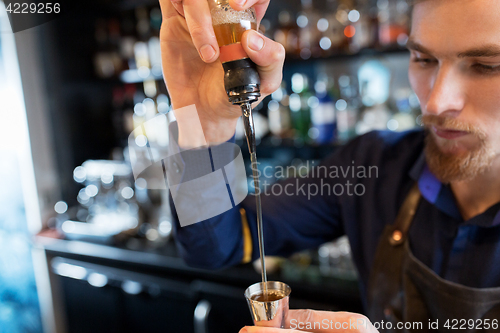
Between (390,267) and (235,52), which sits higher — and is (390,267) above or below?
below

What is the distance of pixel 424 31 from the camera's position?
905mm

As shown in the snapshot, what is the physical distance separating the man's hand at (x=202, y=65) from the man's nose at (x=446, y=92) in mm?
390

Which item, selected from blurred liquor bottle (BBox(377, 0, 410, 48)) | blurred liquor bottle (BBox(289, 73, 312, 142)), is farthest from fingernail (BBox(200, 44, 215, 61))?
blurred liquor bottle (BBox(289, 73, 312, 142))

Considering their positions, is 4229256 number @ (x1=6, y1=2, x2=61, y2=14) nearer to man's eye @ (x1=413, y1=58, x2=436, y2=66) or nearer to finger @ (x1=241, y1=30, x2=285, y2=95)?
finger @ (x1=241, y1=30, x2=285, y2=95)

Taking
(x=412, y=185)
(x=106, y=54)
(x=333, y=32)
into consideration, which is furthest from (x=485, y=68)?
(x=106, y=54)

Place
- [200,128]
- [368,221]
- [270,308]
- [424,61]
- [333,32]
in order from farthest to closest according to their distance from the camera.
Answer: [333,32] → [368,221] → [424,61] → [200,128] → [270,308]

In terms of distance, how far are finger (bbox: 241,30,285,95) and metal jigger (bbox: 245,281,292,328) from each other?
341 mm

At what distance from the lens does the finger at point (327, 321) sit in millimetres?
615

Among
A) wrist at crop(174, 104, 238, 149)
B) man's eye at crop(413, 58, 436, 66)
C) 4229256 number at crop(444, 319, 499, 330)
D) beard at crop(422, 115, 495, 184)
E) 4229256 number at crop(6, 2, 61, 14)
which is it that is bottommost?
4229256 number at crop(444, 319, 499, 330)

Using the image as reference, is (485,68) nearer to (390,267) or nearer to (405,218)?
(405,218)

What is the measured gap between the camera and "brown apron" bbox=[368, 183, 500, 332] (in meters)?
0.88

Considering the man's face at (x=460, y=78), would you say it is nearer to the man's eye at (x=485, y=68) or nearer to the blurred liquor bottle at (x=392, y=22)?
the man's eye at (x=485, y=68)

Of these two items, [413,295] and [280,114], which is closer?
[413,295]

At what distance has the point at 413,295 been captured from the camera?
1000 millimetres
